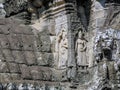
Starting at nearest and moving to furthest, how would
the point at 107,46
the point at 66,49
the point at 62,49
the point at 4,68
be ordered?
the point at 107,46 → the point at 4,68 → the point at 66,49 → the point at 62,49

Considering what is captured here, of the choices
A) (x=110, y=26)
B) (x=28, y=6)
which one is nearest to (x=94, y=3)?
(x=110, y=26)

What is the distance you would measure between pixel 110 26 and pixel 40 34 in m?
2.67

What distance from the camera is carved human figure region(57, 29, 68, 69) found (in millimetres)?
14365

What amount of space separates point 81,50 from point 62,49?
0.60 metres

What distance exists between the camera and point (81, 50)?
14.2m

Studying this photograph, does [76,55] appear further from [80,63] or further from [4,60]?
[4,60]

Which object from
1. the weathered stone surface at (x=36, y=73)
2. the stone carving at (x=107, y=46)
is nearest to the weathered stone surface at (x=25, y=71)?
the weathered stone surface at (x=36, y=73)

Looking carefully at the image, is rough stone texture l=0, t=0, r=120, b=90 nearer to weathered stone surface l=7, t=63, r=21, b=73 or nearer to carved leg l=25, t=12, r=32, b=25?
weathered stone surface l=7, t=63, r=21, b=73

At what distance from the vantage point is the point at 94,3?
1412 cm

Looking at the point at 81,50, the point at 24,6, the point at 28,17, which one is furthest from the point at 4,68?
the point at 24,6

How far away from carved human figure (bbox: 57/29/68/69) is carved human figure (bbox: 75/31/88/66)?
0.33 m

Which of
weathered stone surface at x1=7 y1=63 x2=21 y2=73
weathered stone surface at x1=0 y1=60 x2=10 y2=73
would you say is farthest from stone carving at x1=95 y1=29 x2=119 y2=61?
weathered stone surface at x1=0 y1=60 x2=10 y2=73

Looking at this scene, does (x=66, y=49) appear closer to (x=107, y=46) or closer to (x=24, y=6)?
(x=107, y=46)

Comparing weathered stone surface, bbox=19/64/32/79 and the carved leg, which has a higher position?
the carved leg
